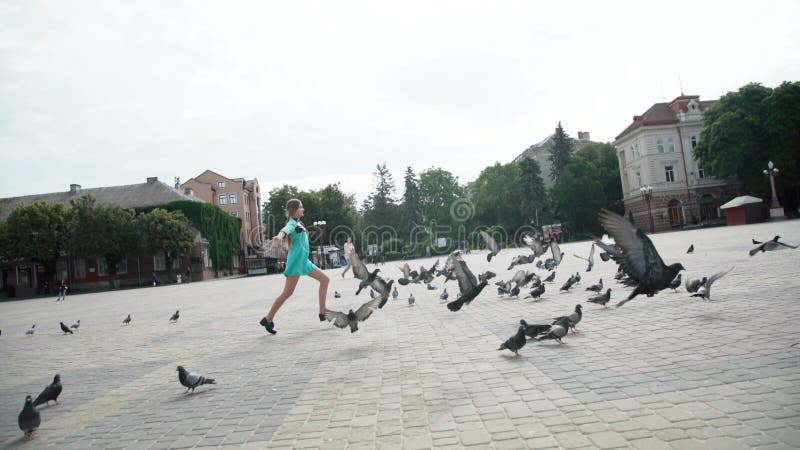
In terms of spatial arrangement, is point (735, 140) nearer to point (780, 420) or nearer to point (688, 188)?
point (688, 188)

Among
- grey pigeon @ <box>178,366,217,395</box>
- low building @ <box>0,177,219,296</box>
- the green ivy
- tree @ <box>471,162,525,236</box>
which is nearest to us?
grey pigeon @ <box>178,366,217,395</box>

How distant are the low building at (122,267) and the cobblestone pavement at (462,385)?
173ft

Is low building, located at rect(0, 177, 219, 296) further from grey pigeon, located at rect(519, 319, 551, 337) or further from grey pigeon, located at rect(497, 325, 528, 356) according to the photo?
grey pigeon, located at rect(497, 325, 528, 356)

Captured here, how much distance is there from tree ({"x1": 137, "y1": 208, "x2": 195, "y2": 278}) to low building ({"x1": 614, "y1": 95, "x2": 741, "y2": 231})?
55.8 meters

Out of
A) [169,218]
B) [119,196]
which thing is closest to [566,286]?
[169,218]

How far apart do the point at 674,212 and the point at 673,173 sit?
5.38 m

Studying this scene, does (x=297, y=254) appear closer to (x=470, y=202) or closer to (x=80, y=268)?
(x=80, y=268)

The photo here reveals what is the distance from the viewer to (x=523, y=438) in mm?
3078

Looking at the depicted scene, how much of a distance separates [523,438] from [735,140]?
58903 mm

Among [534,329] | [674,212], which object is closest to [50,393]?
[534,329]

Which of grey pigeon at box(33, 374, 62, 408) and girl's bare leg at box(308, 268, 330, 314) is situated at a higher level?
girl's bare leg at box(308, 268, 330, 314)

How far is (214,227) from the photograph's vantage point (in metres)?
63.0

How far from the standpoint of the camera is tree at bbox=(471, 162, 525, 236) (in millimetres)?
82500

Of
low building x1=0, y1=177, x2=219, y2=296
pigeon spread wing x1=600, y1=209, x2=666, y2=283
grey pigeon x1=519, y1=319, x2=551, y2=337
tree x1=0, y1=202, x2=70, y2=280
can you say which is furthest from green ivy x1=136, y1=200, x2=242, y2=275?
pigeon spread wing x1=600, y1=209, x2=666, y2=283
